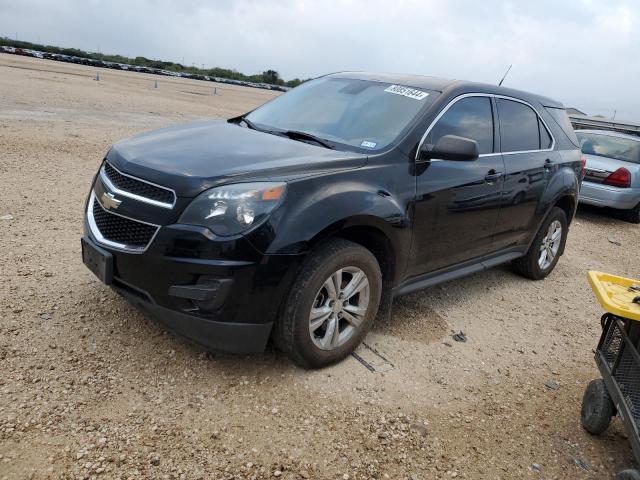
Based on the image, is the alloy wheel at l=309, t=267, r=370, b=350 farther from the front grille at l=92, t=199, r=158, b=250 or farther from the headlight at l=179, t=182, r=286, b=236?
the front grille at l=92, t=199, r=158, b=250

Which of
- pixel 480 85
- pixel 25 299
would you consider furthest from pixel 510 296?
pixel 25 299

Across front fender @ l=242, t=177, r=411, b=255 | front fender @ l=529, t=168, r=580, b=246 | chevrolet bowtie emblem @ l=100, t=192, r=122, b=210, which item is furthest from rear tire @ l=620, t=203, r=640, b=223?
chevrolet bowtie emblem @ l=100, t=192, r=122, b=210

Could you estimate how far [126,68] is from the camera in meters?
53.0

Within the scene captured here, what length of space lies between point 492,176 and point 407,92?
985 mm

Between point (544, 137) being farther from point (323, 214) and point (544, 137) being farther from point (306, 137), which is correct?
point (323, 214)

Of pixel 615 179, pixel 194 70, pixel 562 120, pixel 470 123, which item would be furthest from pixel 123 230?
pixel 194 70

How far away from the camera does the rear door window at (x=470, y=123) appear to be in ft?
13.0

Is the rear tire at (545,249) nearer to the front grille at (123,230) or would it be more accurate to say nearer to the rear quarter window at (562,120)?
the rear quarter window at (562,120)

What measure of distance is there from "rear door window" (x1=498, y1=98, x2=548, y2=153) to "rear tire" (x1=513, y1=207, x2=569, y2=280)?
2.78 ft

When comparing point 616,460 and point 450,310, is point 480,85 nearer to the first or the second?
point 450,310

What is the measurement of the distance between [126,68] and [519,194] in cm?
5478

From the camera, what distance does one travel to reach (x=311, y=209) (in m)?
3.05

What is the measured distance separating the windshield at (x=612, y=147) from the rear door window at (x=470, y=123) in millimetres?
6183

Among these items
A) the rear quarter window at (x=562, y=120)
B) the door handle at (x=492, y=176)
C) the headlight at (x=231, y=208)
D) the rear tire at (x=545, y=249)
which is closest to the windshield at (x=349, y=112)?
the door handle at (x=492, y=176)
